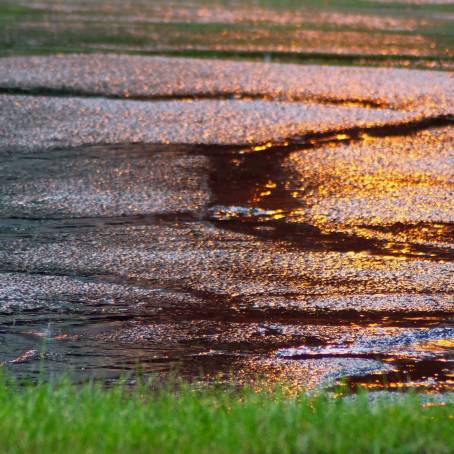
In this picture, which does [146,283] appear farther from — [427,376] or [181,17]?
[181,17]

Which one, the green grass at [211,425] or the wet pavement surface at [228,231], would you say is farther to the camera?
the wet pavement surface at [228,231]

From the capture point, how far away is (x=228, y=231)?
7.01 m

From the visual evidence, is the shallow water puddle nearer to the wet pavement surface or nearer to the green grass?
the wet pavement surface

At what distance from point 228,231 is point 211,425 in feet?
10.8

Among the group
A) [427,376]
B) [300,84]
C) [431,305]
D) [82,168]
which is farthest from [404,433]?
[300,84]

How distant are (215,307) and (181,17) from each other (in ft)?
46.0

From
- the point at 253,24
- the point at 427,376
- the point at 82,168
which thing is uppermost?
the point at 253,24

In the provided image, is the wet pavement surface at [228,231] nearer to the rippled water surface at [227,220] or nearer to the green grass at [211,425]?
the rippled water surface at [227,220]

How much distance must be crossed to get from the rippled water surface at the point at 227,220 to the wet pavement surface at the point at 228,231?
0.02 m

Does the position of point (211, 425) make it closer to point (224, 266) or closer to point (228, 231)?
point (224, 266)

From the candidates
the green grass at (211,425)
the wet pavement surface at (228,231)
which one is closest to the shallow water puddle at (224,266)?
the wet pavement surface at (228,231)

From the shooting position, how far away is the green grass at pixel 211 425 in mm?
3643

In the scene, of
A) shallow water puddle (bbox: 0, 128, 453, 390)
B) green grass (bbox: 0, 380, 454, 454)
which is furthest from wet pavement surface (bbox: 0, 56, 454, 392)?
green grass (bbox: 0, 380, 454, 454)

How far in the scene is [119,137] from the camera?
958 cm
